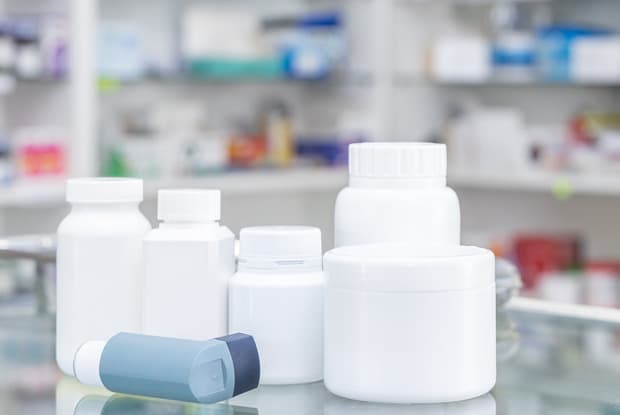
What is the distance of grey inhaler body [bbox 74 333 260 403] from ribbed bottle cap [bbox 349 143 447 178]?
Answer: 163 millimetres

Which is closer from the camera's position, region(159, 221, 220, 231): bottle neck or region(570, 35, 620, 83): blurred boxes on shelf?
region(159, 221, 220, 231): bottle neck

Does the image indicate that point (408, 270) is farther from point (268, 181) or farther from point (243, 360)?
point (268, 181)

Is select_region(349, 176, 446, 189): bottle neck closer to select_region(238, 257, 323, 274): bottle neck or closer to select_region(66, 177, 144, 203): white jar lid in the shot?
select_region(238, 257, 323, 274): bottle neck

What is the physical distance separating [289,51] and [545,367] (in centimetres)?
295

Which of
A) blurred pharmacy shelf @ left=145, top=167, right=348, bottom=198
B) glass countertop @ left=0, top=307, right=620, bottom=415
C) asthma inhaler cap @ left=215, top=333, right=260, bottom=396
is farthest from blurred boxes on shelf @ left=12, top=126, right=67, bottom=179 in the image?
asthma inhaler cap @ left=215, top=333, right=260, bottom=396

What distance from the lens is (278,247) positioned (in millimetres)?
842

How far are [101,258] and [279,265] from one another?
147 mm

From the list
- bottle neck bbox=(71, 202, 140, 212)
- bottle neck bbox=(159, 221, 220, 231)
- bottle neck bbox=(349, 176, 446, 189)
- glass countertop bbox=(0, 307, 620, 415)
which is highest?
bottle neck bbox=(349, 176, 446, 189)

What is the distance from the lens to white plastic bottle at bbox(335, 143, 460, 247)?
87cm

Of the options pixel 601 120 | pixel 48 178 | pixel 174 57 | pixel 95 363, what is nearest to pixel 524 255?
pixel 601 120

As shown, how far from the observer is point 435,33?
3992 mm

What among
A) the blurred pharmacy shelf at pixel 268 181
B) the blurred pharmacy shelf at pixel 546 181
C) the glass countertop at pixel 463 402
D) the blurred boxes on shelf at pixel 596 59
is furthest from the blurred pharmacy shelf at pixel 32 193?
the glass countertop at pixel 463 402

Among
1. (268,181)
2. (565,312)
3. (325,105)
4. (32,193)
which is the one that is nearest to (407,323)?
(565,312)

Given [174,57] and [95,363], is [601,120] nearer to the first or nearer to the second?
[174,57]
